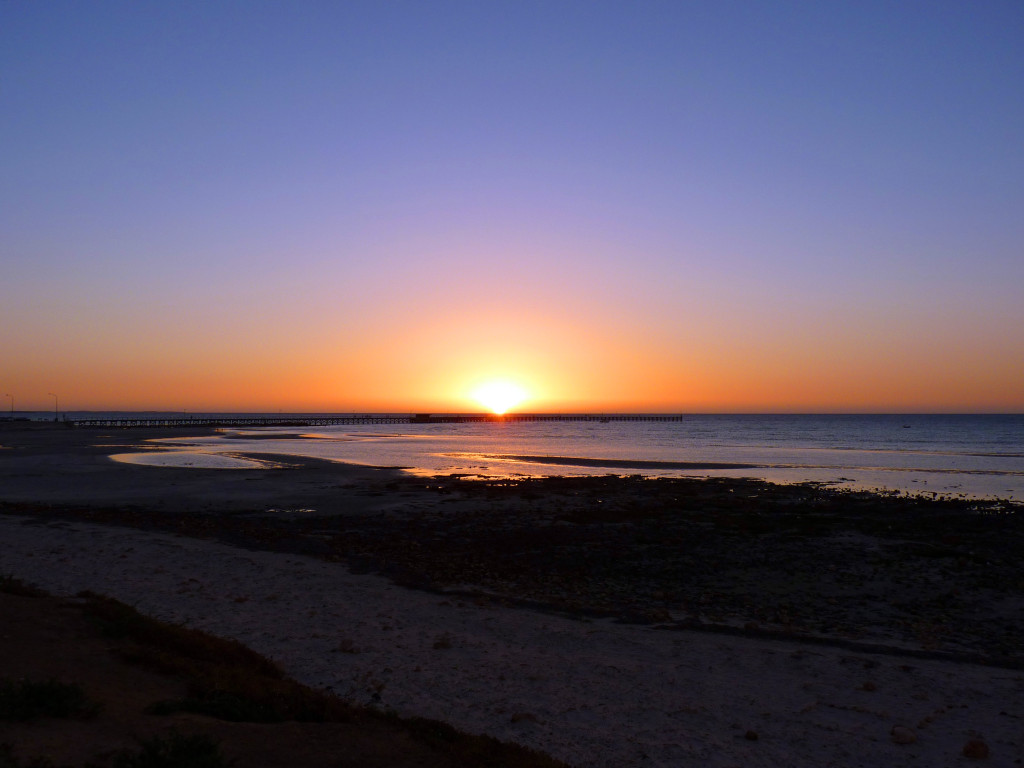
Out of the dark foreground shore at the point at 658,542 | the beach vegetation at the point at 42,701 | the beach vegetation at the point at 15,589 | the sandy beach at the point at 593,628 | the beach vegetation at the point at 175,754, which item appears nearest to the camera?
the beach vegetation at the point at 175,754

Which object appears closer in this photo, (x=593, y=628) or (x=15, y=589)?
(x=15, y=589)

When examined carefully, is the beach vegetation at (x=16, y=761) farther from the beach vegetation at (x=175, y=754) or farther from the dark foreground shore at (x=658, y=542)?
the dark foreground shore at (x=658, y=542)

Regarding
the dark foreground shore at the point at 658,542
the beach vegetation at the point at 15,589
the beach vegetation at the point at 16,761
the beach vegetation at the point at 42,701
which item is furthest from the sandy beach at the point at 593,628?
the beach vegetation at the point at 16,761

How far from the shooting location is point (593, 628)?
1222cm

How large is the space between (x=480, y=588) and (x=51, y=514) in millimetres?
16441

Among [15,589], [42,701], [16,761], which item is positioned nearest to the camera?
[16,761]

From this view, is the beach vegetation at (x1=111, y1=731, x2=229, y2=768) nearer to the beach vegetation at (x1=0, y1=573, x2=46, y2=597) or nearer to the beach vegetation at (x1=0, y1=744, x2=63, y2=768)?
the beach vegetation at (x1=0, y1=744, x2=63, y2=768)

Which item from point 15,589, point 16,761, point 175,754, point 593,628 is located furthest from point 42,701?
point 593,628

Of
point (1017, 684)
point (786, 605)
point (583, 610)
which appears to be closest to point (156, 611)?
point (583, 610)

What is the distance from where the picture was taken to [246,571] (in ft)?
52.0

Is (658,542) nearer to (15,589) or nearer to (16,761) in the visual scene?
(15,589)

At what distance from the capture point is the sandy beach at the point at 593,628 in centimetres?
827

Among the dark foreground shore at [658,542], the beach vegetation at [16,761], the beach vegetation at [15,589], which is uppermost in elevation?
the beach vegetation at [16,761]

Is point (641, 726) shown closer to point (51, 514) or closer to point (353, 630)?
point (353, 630)
